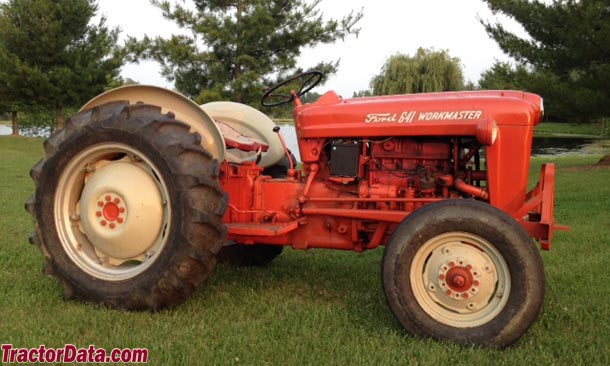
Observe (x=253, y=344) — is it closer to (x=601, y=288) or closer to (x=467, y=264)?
(x=467, y=264)

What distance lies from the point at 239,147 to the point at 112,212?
1.08m

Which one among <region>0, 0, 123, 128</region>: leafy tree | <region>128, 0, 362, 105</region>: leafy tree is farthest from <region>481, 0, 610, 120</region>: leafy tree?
<region>0, 0, 123, 128</region>: leafy tree

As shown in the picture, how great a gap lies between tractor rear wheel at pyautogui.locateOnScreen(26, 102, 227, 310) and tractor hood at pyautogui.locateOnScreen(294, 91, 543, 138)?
2.81ft

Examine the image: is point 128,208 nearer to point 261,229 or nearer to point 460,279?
point 261,229

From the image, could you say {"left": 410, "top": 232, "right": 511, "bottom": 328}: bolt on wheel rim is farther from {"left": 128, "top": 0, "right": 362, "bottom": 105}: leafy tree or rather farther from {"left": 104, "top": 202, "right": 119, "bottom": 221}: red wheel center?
{"left": 128, "top": 0, "right": 362, "bottom": 105}: leafy tree

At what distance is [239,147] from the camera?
4.16 m

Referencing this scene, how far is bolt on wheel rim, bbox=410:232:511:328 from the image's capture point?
2.98 meters

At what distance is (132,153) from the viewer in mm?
3537

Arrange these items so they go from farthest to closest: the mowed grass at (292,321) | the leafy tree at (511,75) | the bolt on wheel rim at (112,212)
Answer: the leafy tree at (511,75)
the bolt on wheel rim at (112,212)
the mowed grass at (292,321)

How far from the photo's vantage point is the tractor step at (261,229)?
3.63m

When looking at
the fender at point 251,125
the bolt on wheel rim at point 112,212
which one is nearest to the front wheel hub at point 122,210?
the bolt on wheel rim at point 112,212

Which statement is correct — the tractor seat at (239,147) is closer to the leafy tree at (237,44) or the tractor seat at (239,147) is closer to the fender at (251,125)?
the fender at (251,125)

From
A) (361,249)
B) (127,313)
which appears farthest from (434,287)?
(127,313)

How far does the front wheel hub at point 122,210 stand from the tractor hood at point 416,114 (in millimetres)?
1163
